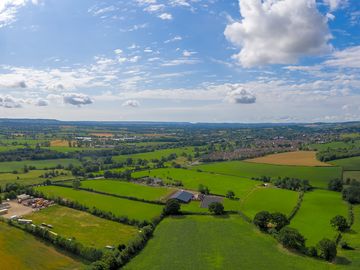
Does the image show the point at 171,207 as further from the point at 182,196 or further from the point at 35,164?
the point at 35,164

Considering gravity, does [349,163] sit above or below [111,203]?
above

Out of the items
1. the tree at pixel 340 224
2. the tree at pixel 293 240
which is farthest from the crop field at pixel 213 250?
the tree at pixel 340 224

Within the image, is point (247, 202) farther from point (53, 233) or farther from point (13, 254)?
point (13, 254)

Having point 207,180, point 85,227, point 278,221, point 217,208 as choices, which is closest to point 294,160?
point 207,180

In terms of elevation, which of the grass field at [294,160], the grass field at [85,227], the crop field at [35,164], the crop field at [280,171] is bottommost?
the grass field at [85,227]

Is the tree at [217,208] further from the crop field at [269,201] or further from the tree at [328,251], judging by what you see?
the tree at [328,251]

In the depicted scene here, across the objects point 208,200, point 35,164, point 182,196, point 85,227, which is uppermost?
point 182,196

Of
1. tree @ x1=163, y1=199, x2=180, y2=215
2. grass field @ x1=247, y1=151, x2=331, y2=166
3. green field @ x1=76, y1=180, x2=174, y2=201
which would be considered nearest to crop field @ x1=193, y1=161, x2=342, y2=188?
grass field @ x1=247, y1=151, x2=331, y2=166

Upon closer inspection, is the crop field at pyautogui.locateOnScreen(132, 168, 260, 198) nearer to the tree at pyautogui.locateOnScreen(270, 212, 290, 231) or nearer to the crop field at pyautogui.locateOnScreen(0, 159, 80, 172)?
the tree at pyautogui.locateOnScreen(270, 212, 290, 231)
